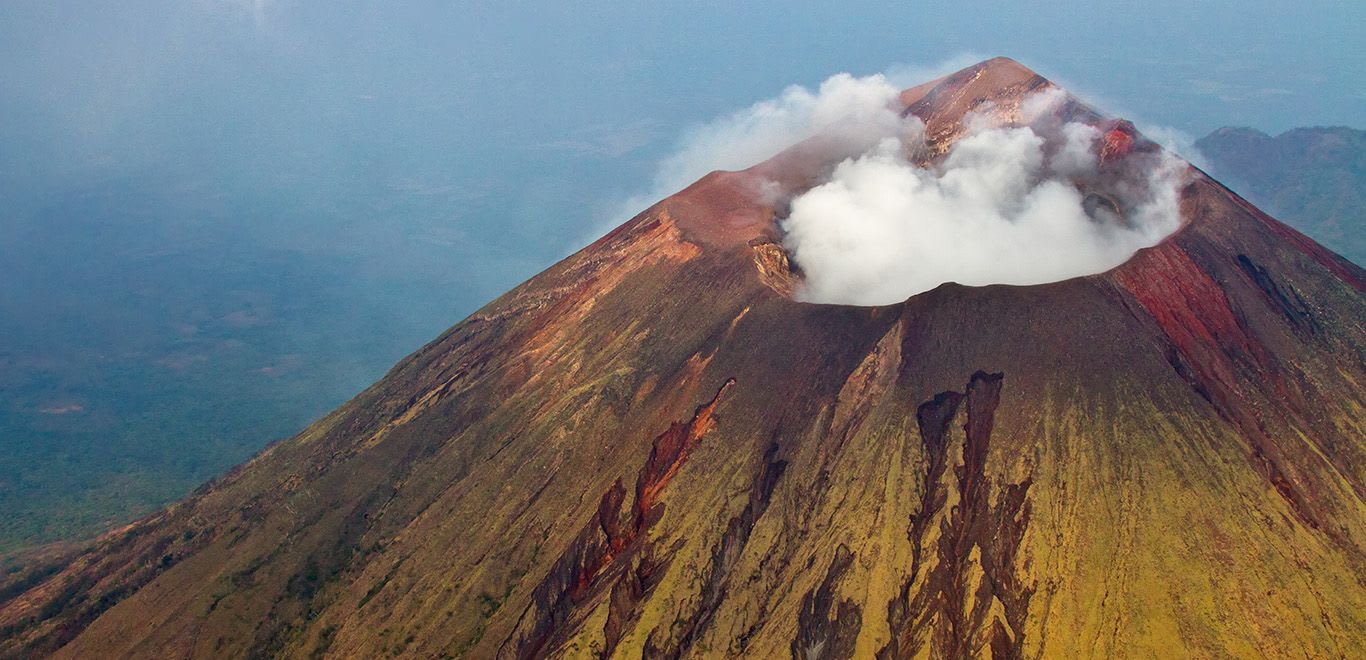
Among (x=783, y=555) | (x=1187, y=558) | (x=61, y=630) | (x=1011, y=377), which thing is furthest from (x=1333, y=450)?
(x=61, y=630)

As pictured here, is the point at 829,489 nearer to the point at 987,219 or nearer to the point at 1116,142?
the point at 987,219

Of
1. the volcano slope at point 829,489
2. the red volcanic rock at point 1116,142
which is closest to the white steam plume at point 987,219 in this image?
the red volcanic rock at point 1116,142

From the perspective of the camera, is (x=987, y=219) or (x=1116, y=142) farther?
(x=1116, y=142)

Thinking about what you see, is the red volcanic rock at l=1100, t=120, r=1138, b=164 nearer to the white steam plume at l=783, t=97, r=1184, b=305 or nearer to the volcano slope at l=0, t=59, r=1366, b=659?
the white steam plume at l=783, t=97, r=1184, b=305

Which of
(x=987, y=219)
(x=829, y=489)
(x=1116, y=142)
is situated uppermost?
(x=987, y=219)

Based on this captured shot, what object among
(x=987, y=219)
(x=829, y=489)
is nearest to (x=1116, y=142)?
(x=987, y=219)

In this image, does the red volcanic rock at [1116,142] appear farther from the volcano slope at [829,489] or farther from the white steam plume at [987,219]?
the volcano slope at [829,489]

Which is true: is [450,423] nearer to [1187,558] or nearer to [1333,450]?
[1187,558]

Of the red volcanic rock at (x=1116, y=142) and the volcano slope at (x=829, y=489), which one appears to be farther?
the red volcanic rock at (x=1116, y=142)
